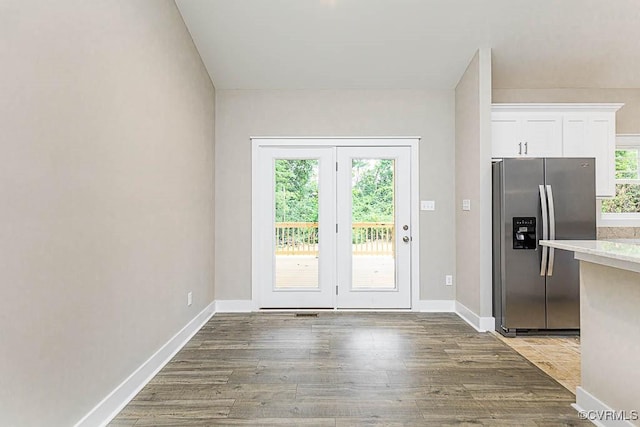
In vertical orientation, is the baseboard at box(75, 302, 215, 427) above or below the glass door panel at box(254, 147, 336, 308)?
below

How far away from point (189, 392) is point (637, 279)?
103 inches

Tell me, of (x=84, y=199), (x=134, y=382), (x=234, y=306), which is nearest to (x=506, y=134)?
(x=234, y=306)

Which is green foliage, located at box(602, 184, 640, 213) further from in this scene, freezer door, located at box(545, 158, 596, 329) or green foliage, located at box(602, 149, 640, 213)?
freezer door, located at box(545, 158, 596, 329)

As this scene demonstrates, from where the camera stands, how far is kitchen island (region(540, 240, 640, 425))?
190 cm

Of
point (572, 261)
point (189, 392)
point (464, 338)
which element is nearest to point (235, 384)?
point (189, 392)

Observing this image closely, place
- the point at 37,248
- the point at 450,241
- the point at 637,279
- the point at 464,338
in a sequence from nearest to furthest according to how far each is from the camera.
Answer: the point at 37,248, the point at 637,279, the point at 464,338, the point at 450,241

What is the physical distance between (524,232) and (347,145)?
215 cm

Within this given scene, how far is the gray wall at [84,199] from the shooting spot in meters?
1.59

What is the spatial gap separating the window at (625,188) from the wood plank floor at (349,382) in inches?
93.5

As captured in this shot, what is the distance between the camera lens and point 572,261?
12.4ft

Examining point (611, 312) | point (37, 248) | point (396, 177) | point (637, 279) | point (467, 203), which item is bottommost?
point (611, 312)

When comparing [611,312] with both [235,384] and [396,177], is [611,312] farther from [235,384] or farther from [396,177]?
[396,177]

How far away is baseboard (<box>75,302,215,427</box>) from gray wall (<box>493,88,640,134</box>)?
14.0ft

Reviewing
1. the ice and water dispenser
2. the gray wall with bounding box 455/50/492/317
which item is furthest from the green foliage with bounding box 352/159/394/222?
the ice and water dispenser
